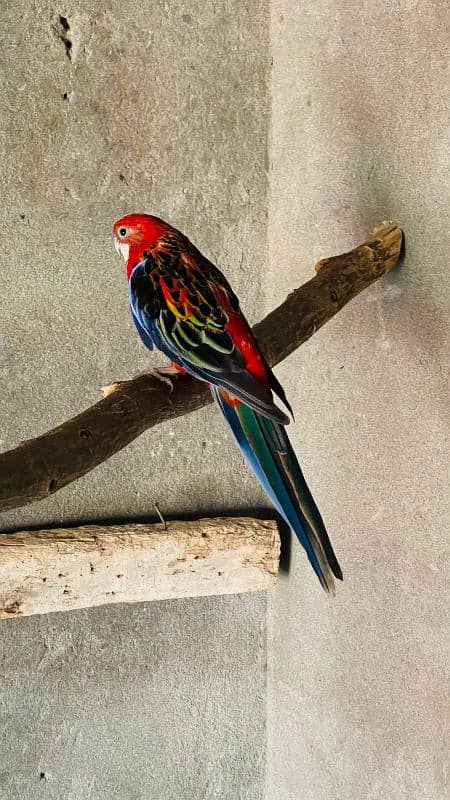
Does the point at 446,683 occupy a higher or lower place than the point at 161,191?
lower

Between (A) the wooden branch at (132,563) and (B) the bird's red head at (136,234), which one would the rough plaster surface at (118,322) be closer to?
(A) the wooden branch at (132,563)

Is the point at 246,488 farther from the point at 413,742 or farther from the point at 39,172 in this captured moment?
the point at 39,172

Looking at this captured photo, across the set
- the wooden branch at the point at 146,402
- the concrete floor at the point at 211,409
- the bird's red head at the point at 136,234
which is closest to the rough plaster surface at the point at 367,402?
the concrete floor at the point at 211,409

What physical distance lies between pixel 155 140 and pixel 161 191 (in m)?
0.14

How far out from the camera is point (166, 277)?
1.28 m

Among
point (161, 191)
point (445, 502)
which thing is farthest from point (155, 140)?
point (445, 502)

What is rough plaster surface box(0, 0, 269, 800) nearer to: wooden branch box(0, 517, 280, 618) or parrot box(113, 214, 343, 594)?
wooden branch box(0, 517, 280, 618)

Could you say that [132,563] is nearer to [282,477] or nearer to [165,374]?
[165,374]

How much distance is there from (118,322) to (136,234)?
89 cm

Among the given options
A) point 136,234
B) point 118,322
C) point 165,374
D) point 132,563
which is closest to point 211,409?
point 118,322

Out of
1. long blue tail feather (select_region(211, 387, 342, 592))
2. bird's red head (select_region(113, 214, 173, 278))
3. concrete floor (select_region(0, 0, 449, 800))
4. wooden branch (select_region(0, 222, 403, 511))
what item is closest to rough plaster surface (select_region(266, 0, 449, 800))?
concrete floor (select_region(0, 0, 449, 800))

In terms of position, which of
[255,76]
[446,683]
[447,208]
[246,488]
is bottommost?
[446,683]

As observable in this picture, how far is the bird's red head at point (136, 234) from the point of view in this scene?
1336 millimetres

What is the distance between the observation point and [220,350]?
4.07 feet
